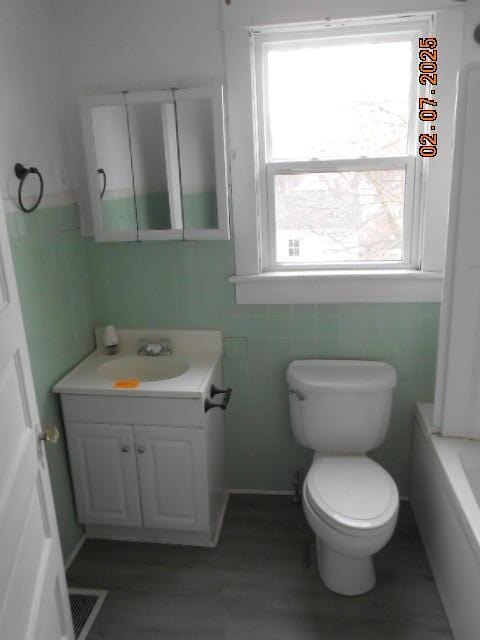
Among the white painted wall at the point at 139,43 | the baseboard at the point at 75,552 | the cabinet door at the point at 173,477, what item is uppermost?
the white painted wall at the point at 139,43

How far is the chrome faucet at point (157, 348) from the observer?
2344mm

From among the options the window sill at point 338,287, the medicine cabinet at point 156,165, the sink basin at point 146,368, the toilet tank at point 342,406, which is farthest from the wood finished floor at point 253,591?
the medicine cabinet at point 156,165

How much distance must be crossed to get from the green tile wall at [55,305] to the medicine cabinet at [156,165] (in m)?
0.18

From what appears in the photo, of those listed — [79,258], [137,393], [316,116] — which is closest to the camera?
[137,393]

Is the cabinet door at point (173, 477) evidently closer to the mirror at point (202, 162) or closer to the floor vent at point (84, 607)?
the floor vent at point (84, 607)

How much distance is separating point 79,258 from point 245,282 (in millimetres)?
778

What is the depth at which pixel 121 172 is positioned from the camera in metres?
2.18

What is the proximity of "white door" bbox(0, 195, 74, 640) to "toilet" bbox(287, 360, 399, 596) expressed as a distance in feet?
3.09

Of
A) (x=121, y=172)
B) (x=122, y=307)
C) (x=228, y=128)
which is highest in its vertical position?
(x=228, y=128)

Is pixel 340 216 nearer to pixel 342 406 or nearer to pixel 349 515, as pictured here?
pixel 342 406

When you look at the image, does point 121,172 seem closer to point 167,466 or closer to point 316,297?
point 316,297

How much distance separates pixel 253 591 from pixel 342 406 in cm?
82

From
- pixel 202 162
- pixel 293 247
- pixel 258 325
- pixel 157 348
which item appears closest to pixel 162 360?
pixel 157 348

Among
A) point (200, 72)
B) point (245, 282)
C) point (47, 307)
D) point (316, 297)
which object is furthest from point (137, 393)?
point (200, 72)
